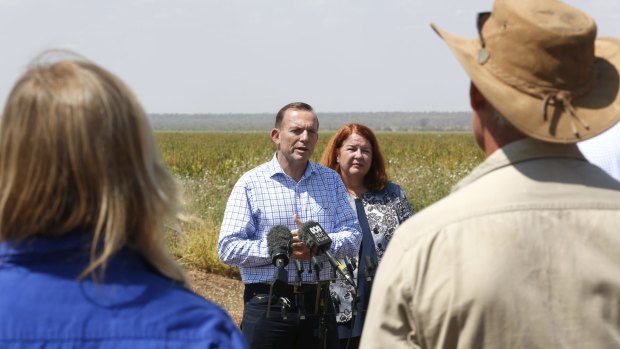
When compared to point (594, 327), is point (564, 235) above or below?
above

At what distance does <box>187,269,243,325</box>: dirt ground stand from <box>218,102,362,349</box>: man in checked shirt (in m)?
3.69

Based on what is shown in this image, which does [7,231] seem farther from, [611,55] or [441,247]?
[611,55]

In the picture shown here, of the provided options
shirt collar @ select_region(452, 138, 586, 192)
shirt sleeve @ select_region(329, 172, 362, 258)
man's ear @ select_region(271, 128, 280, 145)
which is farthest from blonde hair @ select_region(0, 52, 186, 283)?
man's ear @ select_region(271, 128, 280, 145)

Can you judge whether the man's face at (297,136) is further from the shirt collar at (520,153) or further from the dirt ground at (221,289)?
the dirt ground at (221,289)

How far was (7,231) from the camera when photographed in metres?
1.73

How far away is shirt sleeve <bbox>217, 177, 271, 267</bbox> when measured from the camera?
482 cm

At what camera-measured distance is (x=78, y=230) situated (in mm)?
1725

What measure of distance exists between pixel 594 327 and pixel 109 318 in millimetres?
1153

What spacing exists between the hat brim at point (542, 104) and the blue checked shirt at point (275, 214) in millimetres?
2592

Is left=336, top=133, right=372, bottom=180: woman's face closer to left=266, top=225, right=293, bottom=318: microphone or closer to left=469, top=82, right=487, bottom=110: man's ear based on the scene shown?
left=266, top=225, right=293, bottom=318: microphone

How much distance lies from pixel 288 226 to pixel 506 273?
114 inches

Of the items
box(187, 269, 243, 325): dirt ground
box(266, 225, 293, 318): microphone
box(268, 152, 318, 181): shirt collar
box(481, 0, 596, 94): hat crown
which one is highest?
box(481, 0, 596, 94): hat crown

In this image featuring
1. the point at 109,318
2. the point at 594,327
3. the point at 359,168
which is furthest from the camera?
the point at 359,168

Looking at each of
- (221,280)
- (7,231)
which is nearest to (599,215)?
(7,231)
